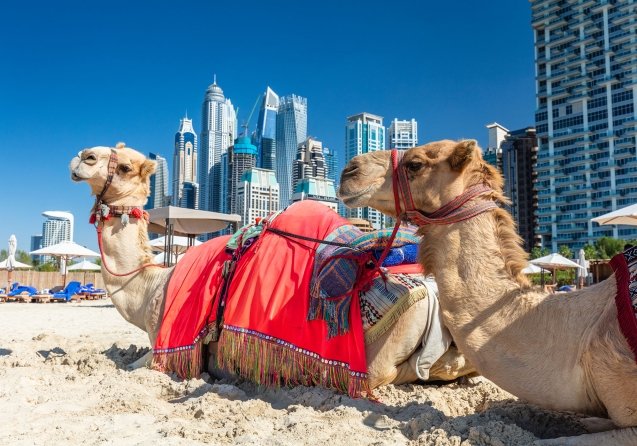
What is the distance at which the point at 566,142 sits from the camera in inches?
3787

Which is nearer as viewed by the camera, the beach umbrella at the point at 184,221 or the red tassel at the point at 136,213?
the red tassel at the point at 136,213

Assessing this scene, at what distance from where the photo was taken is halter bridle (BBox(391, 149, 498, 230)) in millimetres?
2676

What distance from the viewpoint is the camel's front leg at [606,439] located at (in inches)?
84.9

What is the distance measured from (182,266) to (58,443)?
1.97 meters

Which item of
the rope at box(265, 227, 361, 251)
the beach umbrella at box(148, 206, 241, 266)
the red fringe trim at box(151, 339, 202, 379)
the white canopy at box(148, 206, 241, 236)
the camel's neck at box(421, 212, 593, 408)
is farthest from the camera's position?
the white canopy at box(148, 206, 241, 236)

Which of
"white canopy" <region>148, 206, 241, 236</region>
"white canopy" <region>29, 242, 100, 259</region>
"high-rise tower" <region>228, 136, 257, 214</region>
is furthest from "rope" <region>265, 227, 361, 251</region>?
"high-rise tower" <region>228, 136, 257, 214</region>

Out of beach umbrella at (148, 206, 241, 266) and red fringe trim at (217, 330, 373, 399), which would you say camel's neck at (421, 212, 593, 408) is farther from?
beach umbrella at (148, 206, 241, 266)

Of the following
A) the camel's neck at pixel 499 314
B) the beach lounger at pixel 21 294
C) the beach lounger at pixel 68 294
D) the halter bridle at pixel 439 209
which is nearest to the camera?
the camel's neck at pixel 499 314

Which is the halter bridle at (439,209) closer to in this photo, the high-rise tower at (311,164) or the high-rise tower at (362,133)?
the high-rise tower at (311,164)

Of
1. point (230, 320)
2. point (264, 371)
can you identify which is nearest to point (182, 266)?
point (230, 320)

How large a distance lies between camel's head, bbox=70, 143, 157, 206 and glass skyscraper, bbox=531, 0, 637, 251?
92728 mm

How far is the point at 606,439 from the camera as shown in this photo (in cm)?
219

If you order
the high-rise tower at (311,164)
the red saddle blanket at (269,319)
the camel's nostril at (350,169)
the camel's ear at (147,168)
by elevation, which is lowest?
the red saddle blanket at (269,319)

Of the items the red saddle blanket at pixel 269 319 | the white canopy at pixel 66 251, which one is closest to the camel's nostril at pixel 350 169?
the red saddle blanket at pixel 269 319
